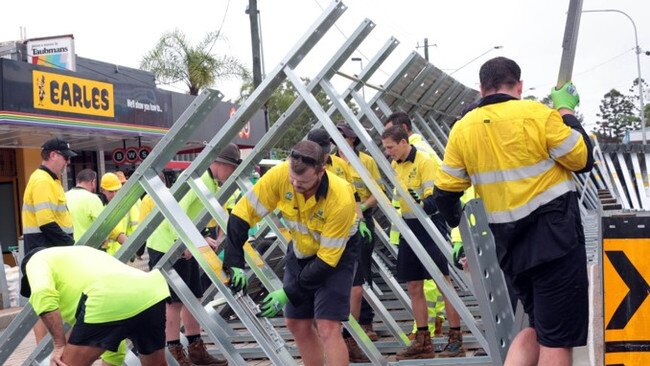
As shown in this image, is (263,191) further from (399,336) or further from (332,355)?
(399,336)

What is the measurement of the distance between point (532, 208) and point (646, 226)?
0.90m

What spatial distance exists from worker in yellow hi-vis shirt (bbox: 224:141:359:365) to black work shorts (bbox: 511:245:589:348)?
145cm

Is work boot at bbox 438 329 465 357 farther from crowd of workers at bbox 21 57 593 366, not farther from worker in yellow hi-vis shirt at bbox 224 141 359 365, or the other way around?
worker in yellow hi-vis shirt at bbox 224 141 359 365

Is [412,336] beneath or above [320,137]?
beneath

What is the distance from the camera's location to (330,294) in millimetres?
4781

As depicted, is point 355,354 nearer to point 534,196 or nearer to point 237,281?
point 237,281

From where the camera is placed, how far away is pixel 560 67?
3.67 metres

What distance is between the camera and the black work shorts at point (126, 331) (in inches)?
165

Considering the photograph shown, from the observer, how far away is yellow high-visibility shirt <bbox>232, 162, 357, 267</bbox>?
4.70 meters

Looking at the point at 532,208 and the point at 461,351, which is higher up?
the point at 532,208

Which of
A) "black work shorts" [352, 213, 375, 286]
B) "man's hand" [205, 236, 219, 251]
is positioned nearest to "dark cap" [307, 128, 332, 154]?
"black work shorts" [352, 213, 375, 286]

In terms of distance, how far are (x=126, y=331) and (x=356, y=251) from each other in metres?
1.54

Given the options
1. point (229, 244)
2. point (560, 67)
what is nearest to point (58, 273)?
point (229, 244)

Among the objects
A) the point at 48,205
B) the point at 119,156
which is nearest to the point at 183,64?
the point at 119,156
